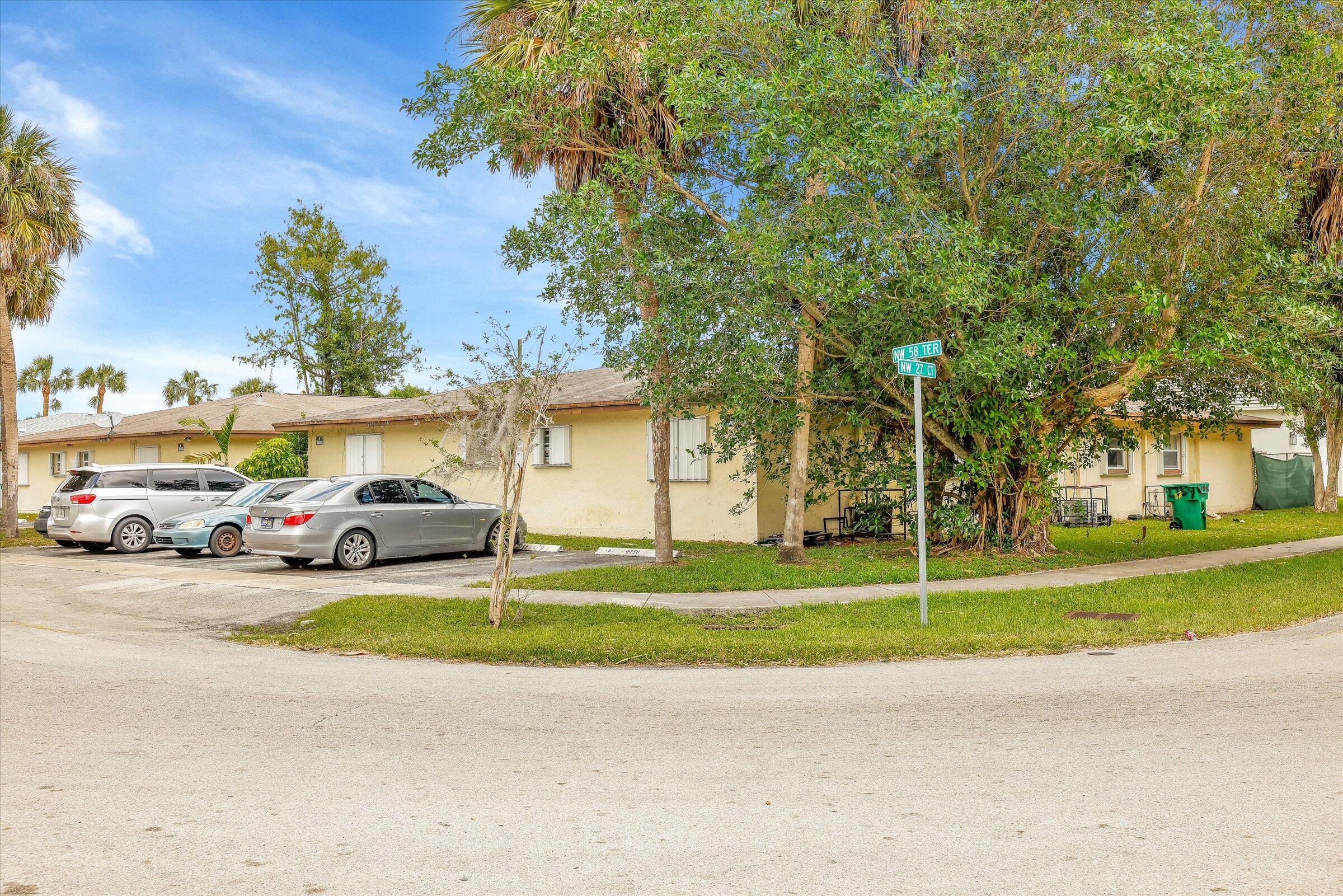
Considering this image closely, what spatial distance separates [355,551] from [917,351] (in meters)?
9.99

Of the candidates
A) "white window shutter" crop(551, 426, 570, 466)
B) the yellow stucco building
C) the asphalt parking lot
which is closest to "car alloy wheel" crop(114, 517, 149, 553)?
the asphalt parking lot

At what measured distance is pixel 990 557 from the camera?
1561cm

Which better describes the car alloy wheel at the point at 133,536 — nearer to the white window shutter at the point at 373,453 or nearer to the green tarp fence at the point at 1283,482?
the white window shutter at the point at 373,453

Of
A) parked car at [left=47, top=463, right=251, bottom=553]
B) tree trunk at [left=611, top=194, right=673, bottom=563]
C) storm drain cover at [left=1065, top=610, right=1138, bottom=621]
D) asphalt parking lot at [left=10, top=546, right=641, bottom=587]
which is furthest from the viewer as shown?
parked car at [left=47, top=463, right=251, bottom=553]

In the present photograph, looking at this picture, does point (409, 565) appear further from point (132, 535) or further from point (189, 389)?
point (189, 389)

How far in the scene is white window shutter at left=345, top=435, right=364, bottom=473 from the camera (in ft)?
88.9

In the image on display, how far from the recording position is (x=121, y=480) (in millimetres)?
19812

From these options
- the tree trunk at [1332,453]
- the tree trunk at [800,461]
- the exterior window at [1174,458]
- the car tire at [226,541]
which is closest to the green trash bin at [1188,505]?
the exterior window at [1174,458]

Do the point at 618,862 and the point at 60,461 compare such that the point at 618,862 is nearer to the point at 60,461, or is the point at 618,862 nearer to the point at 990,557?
the point at 990,557

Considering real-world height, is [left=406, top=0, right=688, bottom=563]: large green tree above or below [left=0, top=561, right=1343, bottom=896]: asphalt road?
above

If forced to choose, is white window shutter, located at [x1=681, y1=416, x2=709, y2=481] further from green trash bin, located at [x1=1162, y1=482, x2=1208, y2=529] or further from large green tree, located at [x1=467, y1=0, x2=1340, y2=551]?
green trash bin, located at [x1=1162, y1=482, x2=1208, y2=529]

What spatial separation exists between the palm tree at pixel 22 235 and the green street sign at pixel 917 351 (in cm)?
2406

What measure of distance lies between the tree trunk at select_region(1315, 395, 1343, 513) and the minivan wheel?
30.3 meters

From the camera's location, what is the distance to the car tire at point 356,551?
15430 millimetres
